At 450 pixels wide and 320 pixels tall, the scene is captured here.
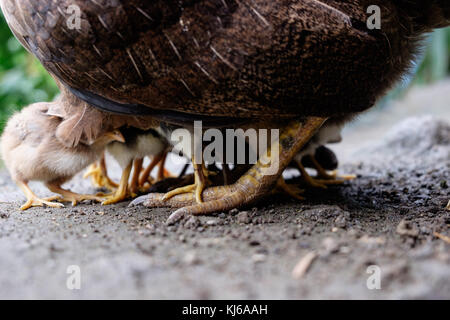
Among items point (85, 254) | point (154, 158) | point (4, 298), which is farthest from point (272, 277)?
point (154, 158)

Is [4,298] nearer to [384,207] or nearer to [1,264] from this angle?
[1,264]

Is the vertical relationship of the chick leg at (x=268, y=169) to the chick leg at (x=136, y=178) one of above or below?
above

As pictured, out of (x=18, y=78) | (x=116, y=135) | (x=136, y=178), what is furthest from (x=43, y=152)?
(x=18, y=78)

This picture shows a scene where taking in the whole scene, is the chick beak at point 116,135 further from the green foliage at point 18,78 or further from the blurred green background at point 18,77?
the green foliage at point 18,78

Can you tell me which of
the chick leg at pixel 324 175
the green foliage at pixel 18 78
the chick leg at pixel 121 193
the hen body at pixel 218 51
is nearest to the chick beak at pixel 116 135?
the chick leg at pixel 121 193

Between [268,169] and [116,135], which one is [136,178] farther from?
[268,169]

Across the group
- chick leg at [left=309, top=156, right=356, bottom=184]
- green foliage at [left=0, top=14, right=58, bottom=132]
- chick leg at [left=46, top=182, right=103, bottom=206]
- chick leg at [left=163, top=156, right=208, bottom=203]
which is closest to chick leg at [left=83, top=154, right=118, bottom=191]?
chick leg at [left=46, top=182, right=103, bottom=206]
